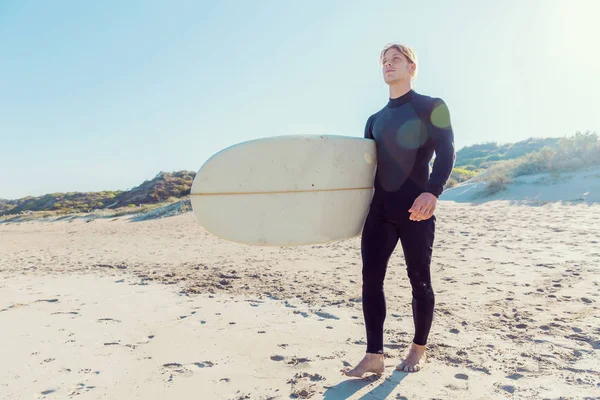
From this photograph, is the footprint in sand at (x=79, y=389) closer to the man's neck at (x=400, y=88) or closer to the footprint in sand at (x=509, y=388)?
the footprint in sand at (x=509, y=388)

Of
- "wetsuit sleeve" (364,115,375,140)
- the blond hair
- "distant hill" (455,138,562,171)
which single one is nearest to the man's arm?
the blond hair

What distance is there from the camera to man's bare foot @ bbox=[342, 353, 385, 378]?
1.95 m

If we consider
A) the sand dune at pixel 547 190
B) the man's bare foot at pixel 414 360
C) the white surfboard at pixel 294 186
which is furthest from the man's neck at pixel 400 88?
the sand dune at pixel 547 190

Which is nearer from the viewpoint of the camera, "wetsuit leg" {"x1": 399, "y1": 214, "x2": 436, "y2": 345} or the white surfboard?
"wetsuit leg" {"x1": 399, "y1": 214, "x2": 436, "y2": 345}

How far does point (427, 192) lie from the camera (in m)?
1.93

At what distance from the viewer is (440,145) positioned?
1983 mm

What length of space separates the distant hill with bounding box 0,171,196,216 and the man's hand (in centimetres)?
1649

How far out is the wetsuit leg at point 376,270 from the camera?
202cm

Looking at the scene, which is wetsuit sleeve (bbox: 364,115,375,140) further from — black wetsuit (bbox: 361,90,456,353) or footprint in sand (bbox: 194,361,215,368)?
footprint in sand (bbox: 194,361,215,368)

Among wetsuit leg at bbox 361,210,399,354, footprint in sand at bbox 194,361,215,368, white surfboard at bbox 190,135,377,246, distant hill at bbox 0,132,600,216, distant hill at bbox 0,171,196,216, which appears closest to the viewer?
wetsuit leg at bbox 361,210,399,354

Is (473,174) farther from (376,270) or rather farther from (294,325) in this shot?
(376,270)

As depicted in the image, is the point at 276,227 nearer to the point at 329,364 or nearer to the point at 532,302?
the point at 329,364

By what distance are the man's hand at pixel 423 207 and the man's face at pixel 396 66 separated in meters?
0.62

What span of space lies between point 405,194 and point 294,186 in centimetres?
60
